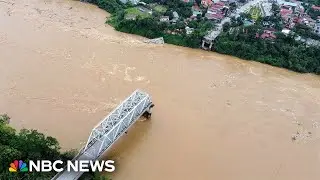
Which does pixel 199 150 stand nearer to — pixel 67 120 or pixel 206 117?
pixel 206 117

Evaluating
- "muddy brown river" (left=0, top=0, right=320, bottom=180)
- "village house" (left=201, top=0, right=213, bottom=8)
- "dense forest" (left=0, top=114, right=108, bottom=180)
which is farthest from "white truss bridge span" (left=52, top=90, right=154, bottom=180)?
"village house" (left=201, top=0, right=213, bottom=8)

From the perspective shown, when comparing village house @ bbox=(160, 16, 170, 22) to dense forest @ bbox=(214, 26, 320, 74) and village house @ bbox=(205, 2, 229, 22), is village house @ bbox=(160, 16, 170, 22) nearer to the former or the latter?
village house @ bbox=(205, 2, 229, 22)

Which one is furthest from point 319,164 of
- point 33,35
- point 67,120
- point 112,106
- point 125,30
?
point 33,35

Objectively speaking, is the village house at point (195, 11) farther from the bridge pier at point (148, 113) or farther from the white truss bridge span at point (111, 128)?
the white truss bridge span at point (111, 128)

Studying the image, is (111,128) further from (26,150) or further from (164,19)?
(164,19)

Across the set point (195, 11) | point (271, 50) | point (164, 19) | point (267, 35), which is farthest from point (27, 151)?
point (195, 11)

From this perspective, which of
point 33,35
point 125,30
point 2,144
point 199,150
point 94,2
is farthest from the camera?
point 94,2

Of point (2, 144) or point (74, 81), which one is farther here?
point (74, 81)
